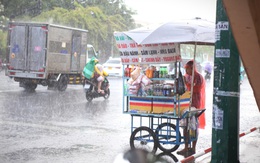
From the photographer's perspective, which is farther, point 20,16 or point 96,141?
point 20,16

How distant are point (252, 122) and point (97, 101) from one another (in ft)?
20.7

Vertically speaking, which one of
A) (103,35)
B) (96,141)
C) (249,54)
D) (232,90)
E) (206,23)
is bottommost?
(96,141)

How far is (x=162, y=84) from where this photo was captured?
7.83 metres

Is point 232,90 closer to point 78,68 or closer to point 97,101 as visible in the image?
point 97,101

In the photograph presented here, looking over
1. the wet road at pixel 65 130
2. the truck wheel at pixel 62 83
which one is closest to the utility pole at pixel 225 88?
the wet road at pixel 65 130

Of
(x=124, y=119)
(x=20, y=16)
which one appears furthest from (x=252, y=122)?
(x=20, y=16)

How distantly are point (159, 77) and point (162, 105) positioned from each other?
492 mm

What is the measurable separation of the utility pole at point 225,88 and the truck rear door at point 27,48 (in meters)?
14.3

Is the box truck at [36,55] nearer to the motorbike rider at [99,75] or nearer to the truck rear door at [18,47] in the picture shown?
the truck rear door at [18,47]

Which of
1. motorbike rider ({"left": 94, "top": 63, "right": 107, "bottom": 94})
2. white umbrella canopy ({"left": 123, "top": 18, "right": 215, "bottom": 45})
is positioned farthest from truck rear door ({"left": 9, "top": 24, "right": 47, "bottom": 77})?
white umbrella canopy ({"left": 123, "top": 18, "right": 215, "bottom": 45})

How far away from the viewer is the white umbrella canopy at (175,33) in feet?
23.6

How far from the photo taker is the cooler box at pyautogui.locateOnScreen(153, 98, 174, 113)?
7594 mm

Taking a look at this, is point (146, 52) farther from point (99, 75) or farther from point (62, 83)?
point (62, 83)

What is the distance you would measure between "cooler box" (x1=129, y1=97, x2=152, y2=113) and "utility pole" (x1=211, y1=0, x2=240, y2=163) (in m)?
2.13
